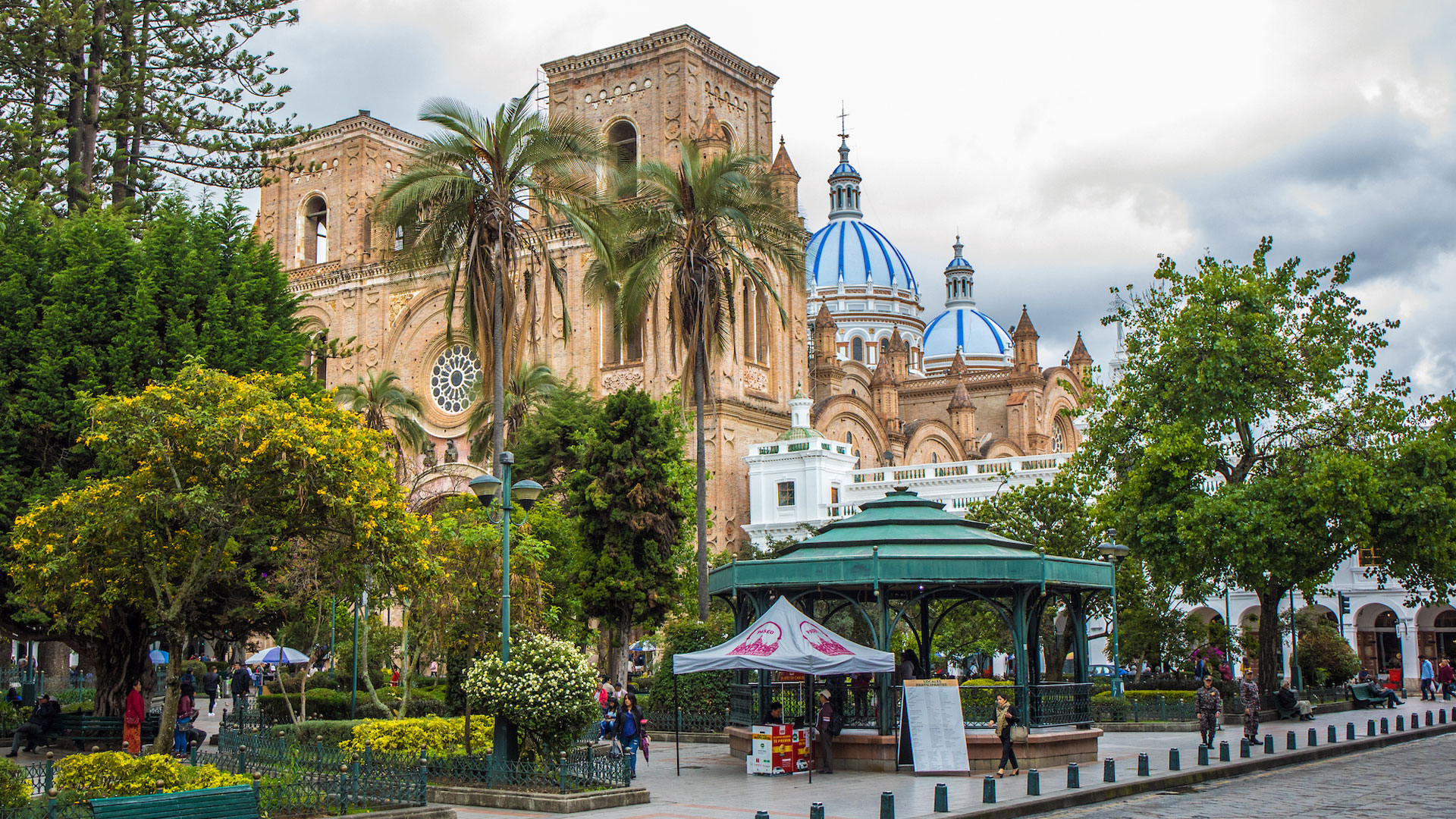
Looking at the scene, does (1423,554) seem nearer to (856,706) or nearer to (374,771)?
(856,706)

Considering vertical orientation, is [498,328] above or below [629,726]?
above

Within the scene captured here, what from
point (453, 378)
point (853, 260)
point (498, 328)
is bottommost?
point (498, 328)

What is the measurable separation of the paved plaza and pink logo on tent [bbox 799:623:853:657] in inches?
67.6

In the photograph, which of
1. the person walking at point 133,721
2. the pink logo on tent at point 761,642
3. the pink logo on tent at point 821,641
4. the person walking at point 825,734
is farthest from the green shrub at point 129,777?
the person walking at point 825,734

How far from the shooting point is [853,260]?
86.1 metres

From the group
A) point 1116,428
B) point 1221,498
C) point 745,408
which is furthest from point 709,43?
point 1221,498

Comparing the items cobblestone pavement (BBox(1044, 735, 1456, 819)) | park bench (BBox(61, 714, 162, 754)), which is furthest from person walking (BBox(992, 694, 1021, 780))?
park bench (BBox(61, 714, 162, 754))

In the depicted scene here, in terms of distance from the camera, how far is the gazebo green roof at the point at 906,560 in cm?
1864

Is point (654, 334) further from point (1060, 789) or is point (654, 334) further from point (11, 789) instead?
point (11, 789)

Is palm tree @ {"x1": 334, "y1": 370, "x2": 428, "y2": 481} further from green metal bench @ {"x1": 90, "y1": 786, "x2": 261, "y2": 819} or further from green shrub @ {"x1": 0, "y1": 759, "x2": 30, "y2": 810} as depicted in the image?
green metal bench @ {"x1": 90, "y1": 786, "x2": 261, "y2": 819}

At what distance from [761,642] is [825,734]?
5.66 ft

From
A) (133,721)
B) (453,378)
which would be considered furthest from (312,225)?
(133,721)

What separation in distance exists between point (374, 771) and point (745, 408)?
33327 mm

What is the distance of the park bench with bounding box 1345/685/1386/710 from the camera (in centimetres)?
3216
